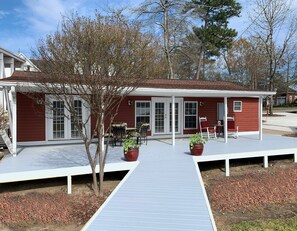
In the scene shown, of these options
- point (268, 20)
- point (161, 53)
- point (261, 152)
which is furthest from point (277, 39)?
point (261, 152)

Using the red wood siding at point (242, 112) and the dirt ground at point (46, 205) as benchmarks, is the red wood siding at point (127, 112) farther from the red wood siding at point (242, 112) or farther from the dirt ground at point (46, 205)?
the dirt ground at point (46, 205)

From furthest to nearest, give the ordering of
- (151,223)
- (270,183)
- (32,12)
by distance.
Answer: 1. (32,12)
2. (270,183)
3. (151,223)

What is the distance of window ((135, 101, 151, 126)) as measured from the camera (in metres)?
11.4

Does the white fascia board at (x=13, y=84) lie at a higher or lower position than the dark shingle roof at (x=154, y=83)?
lower

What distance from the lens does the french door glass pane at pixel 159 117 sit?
11719 millimetres

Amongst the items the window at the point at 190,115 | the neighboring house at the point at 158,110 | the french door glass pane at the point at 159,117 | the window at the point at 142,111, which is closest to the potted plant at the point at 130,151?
the neighboring house at the point at 158,110

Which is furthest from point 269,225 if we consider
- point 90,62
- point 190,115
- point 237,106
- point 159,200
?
point 237,106

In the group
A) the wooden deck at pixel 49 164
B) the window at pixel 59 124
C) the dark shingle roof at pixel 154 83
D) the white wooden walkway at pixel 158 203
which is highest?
the dark shingle roof at pixel 154 83

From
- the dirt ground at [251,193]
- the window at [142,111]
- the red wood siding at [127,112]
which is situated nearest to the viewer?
the dirt ground at [251,193]

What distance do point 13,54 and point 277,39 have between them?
83.6 feet

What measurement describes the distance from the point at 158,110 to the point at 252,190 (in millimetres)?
6319

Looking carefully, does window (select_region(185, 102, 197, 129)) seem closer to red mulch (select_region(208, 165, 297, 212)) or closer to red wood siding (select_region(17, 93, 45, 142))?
red mulch (select_region(208, 165, 297, 212))

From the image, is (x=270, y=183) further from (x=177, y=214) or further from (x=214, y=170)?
(x=177, y=214)

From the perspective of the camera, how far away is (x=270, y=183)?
21.7ft
